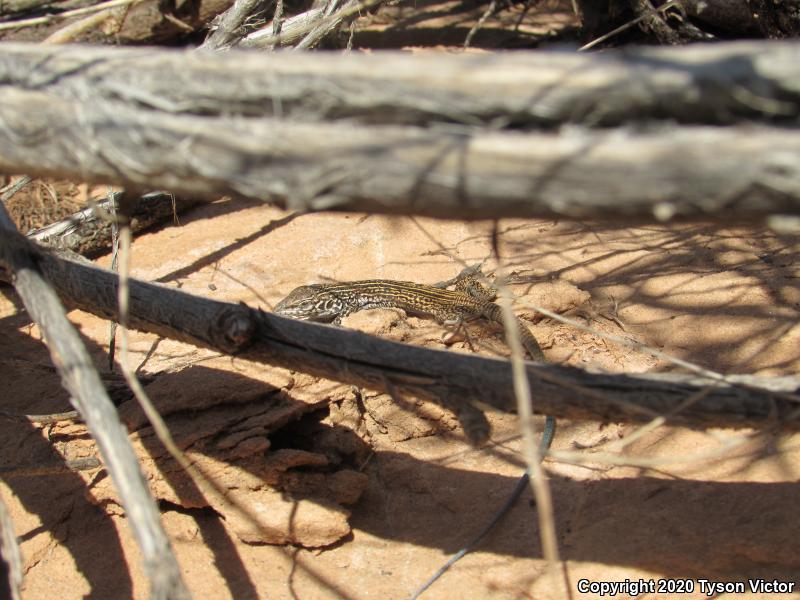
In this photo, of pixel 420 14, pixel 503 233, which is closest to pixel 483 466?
pixel 503 233

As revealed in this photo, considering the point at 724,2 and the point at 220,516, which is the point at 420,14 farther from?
the point at 220,516

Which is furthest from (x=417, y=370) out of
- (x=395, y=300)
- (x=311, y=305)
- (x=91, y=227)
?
(x=91, y=227)

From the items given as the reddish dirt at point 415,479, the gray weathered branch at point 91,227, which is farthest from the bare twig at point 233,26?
the reddish dirt at point 415,479

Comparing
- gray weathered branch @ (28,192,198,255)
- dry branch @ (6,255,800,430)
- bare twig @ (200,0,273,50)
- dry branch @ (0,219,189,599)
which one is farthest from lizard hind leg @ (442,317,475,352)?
dry branch @ (0,219,189,599)

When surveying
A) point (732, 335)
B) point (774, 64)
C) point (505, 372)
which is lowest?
point (732, 335)

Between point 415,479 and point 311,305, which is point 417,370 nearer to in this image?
point 415,479

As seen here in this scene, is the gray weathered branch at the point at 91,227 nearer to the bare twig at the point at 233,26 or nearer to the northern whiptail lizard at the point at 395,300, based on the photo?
the bare twig at the point at 233,26
